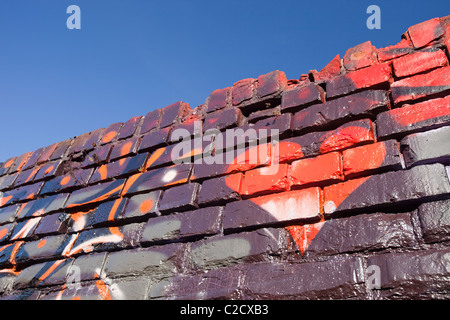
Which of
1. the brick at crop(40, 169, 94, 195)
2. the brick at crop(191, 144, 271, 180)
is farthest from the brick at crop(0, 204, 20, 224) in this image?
the brick at crop(191, 144, 271, 180)

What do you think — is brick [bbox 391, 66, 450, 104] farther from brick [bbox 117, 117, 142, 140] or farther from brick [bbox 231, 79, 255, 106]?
brick [bbox 117, 117, 142, 140]

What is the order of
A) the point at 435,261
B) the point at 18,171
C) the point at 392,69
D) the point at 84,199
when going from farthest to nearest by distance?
the point at 18,171 → the point at 84,199 → the point at 392,69 → the point at 435,261

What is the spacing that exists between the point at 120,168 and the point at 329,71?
1.05 metres

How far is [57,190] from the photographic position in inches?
66.2

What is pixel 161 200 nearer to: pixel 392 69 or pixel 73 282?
pixel 73 282

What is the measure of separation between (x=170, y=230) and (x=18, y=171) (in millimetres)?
1414

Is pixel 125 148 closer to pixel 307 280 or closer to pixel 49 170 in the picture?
pixel 49 170

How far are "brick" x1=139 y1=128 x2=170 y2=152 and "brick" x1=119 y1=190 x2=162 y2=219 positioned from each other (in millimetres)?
278

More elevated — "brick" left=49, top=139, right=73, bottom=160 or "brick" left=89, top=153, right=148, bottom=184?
"brick" left=49, top=139, right=73, bottom=160

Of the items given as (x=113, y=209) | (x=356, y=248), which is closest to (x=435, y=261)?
(x=356, y=248)

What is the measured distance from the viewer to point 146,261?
1149mm

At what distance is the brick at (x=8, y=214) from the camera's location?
1.71m

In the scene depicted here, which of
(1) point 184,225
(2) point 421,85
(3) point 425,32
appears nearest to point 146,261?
(1) point 184,225

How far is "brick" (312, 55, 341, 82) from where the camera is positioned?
51.3 inches
